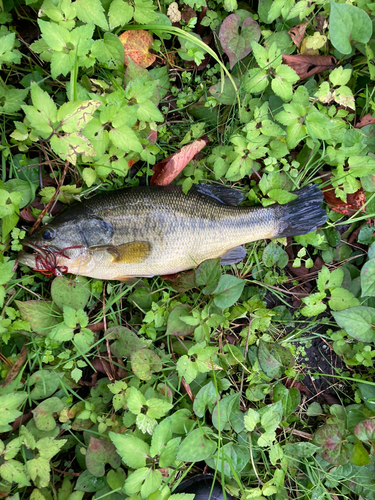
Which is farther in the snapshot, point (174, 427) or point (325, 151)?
point (325, 151)

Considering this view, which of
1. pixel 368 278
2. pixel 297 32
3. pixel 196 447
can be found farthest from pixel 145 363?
pixel 297 32

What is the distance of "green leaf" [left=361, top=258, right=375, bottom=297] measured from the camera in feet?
10.0

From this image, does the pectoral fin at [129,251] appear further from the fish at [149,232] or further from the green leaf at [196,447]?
the green leaf at [196,447]

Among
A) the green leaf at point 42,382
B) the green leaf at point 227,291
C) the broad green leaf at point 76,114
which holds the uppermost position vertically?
the broad green leaf at point 76,114

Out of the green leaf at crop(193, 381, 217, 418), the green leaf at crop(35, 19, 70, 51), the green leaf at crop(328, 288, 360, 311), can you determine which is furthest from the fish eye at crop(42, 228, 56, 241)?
the green leaf at crop(328, 288, 360, 311)

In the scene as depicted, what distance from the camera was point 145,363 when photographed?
279cm

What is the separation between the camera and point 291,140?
2.91 metres

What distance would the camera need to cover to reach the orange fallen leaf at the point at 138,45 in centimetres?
282


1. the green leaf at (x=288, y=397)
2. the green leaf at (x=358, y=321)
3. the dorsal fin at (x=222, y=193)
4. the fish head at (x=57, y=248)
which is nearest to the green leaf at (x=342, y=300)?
the green leaf at (x=358, y=321)

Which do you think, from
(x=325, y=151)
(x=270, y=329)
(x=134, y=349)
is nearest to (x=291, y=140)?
(x=325, y=151)

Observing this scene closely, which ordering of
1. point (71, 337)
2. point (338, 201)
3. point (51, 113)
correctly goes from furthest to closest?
point (338, 201)
point (71, 337)
point (51, 113)

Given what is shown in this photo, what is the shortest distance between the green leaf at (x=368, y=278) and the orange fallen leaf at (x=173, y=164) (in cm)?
187

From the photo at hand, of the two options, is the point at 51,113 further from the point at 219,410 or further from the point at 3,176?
the point at 219,410

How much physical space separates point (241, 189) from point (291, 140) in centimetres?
61
